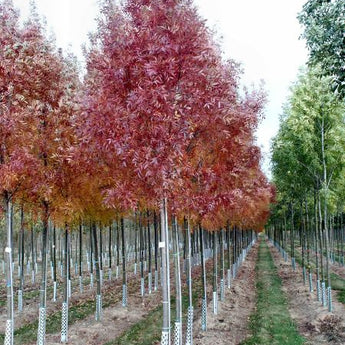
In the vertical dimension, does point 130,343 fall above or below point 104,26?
below

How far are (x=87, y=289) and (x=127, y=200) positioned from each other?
17.0m

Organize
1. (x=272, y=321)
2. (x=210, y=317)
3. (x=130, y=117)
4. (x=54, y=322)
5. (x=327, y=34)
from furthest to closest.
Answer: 1. (x=210, y=317)
2. (x=54, y=322)
3. (x=272, y=321)
4. (x=327, y=34)
5. (x=130, y=117)

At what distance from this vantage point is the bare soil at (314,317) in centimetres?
1328

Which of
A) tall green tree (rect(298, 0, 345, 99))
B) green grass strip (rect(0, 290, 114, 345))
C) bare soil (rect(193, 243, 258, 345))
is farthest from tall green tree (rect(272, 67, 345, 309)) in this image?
green grass strip (rect(0, 290, 114, 345))

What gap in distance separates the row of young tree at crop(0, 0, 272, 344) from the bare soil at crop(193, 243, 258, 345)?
198 inches

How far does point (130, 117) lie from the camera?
8.00 m

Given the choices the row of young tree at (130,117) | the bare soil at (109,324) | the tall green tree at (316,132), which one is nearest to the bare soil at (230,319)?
the bare soil at (109,324)

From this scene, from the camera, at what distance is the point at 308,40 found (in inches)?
413

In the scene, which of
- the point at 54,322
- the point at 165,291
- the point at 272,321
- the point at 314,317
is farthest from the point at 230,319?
the point at 165,291

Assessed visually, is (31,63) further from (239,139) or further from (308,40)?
(308,40)

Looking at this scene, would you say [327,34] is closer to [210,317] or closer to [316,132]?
[316,132]

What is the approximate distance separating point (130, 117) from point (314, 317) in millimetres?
11983

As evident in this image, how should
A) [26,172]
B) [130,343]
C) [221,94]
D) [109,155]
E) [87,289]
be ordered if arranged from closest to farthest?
[109,155], [221,94], [26,172], [130,343], [87,289]

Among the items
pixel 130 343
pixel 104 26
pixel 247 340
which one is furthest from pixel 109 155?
pixel 247 340
